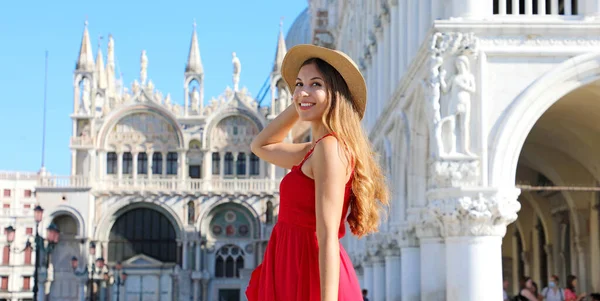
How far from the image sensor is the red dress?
13.2ft

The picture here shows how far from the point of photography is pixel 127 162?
53312 mm

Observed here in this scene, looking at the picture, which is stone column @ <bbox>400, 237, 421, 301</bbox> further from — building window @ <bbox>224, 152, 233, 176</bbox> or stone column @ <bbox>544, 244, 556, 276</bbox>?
building window @ <bbox>224, 152, 233, 176</bbox>

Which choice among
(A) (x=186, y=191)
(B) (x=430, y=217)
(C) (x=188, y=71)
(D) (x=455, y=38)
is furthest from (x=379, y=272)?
(C) (x=188, y=71)

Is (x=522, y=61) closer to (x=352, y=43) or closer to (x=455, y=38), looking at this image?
(x=455, y=38)

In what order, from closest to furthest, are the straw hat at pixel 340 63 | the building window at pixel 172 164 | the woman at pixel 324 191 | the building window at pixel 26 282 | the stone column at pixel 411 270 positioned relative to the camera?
the woman at pixel 324 191
the straw hat at pixel 340 63
the stone column at pixel 411 270
the building window at pixel 172 164
the building window at pixel 26 282

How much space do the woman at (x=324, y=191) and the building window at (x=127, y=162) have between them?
→ 49577mm

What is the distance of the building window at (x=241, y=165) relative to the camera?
175ft

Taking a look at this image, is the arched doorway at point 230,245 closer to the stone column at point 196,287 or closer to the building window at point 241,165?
the stone column at point 196,287

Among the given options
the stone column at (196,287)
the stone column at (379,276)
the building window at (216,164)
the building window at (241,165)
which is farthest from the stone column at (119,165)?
the stone column at (379,276)

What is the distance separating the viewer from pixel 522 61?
15.3 metres

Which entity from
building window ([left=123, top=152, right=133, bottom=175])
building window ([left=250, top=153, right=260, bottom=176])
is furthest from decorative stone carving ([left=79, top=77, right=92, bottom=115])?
building window ([left=250, top=153, right=260, bottom=176])

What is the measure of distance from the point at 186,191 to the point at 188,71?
6.64 m

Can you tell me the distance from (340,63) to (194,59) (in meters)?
51.0

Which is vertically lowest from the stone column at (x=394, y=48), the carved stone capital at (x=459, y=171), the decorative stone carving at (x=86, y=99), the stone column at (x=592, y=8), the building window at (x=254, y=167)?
the carved stone capital at (x=459, y=171)
